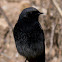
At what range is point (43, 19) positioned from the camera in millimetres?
5367

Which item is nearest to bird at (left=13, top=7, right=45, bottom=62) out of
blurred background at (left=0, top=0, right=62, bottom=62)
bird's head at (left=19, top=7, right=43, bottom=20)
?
bird's head at (left=19, top=7, right=43, bottom=20)

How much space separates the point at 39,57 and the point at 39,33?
363 mm

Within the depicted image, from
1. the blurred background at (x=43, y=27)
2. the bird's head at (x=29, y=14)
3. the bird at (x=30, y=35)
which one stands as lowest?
the bird at (x=30, y=35)

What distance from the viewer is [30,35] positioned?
2152 mm

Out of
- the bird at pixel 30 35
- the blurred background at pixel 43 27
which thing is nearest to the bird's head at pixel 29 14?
the bird at pixel 30 35

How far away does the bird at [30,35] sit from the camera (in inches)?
82.3

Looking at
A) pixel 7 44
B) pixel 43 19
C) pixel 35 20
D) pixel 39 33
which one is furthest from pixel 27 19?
pixel 7 44

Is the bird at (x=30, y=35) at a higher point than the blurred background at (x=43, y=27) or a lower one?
lower

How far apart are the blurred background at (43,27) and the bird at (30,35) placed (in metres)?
2.80

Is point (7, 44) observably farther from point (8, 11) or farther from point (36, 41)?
point (36, 41)

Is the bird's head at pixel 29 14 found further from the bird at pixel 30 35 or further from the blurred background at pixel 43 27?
the blurred background at pixel 43 27

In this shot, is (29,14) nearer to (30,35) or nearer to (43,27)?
(30,35)

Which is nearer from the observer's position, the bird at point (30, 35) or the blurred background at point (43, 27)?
the bird at point (30, 35)

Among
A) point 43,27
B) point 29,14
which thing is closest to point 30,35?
point 29,14
